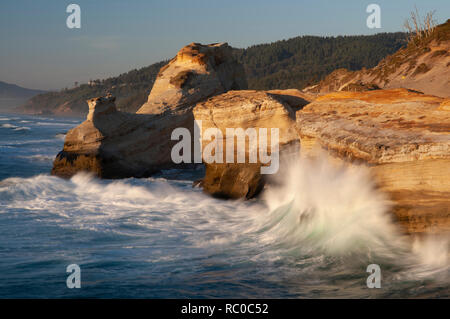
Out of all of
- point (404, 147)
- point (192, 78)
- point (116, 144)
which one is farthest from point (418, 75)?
point (404, 147)

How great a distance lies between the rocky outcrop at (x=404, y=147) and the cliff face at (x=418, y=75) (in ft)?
45.6

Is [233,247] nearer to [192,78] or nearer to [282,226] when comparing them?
[282,226]

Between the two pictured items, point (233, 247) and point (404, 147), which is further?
point (233, 247)

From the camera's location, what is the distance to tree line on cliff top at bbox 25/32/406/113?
116812mm

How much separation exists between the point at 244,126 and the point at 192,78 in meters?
6.41

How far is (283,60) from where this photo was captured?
142 meters

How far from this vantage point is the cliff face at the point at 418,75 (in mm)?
22703

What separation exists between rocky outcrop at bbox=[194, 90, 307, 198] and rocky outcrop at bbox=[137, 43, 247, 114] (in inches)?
178

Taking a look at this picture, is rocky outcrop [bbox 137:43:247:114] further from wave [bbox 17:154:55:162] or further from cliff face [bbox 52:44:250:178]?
wave [bbox 17:154:55:162]

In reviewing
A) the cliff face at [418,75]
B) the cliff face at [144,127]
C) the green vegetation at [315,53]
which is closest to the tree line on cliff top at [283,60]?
the green vegetation at [315,53]

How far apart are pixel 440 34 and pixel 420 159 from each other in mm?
28936

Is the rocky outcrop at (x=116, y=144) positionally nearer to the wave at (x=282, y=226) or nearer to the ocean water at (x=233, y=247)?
the wave at (x=282, y=226)
